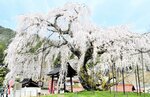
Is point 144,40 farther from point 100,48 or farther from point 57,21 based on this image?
point 57,21

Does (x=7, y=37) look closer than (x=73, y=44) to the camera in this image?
No

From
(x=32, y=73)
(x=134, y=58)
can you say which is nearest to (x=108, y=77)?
(x=134, y=58)

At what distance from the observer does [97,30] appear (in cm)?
1716

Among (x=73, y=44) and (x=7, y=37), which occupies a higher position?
(x=7, y=37)

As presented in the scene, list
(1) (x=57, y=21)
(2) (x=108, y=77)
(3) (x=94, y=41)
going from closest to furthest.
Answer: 1. (3) (x=94, y=41)
2. (1) (x=57, y=21)
3. (2) (x=108, y=77)

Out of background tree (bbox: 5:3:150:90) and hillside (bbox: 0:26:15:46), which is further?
hillside (bbox: 0:26:15:46)

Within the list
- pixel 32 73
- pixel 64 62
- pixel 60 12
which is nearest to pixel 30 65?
pixel 32 73

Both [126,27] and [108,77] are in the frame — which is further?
[108,77]

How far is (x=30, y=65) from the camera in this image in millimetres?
17734

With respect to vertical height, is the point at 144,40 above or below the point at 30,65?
above

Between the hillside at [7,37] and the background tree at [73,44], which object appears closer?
the background tree at [73,44]

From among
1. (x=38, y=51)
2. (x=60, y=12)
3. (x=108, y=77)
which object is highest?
(x=60, y=12)

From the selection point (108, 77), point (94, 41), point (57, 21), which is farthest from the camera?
point (108, 77)

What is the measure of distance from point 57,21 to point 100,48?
317 cm
